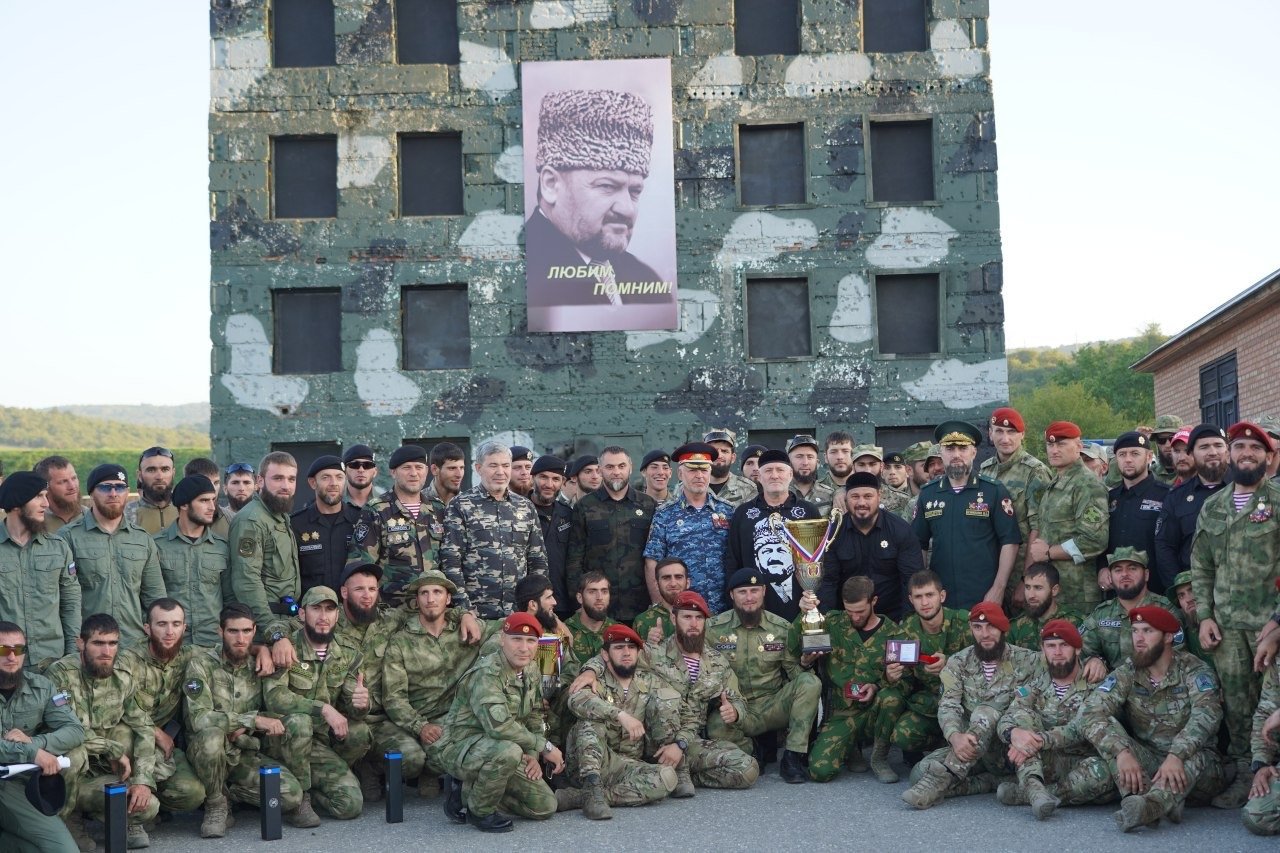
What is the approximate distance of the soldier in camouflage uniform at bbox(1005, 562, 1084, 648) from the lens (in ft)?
→ 34.7

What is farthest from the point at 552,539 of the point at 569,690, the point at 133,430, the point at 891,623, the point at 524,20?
the point at 133,430

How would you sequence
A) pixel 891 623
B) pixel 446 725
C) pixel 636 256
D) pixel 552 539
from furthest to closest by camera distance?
pixel 636 256, pixel 552 539, pixel 891 623, pixel 446 725

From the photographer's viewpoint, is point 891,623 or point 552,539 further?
point 552,539

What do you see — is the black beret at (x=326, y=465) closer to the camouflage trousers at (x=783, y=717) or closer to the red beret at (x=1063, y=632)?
the camouflage trousers at (x=783, y=717)

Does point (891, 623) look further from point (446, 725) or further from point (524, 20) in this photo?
point (524, 20)

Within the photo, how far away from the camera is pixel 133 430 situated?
6988 inches

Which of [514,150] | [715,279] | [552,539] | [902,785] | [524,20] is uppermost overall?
[524,20]

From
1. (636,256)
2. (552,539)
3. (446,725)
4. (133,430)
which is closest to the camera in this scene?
(446,725)

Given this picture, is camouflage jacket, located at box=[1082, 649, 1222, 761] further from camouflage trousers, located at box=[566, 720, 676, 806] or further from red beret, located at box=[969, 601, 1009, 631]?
camouflage trousers, located at box=[566, 720, 676, 806]

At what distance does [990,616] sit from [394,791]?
4.36 metres

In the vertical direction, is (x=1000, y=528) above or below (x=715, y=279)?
below

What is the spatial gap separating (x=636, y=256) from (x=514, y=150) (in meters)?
2.23

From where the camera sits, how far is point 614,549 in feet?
39.0

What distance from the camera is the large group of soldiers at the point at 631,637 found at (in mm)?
9352
